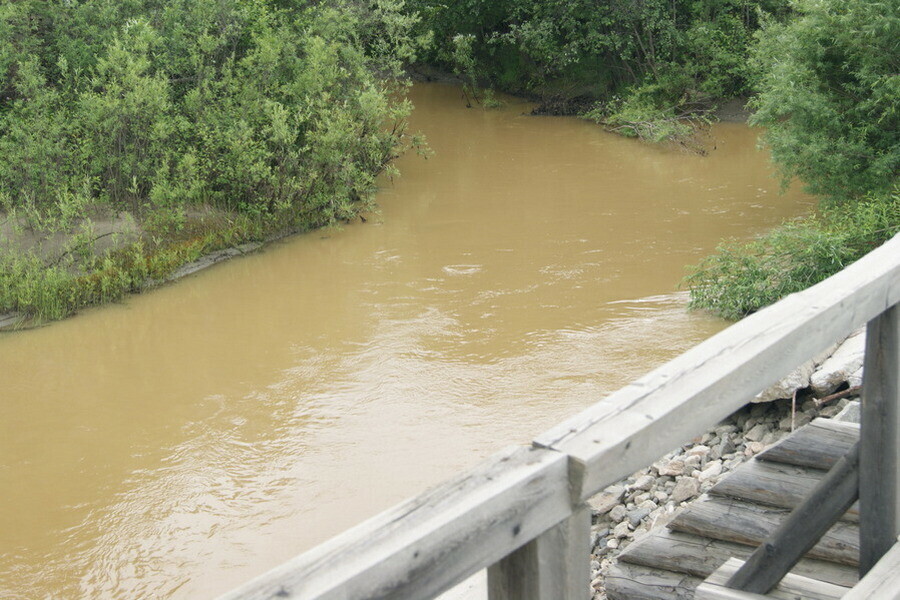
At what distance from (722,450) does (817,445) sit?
10.9ft

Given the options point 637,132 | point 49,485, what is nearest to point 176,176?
point 49,485

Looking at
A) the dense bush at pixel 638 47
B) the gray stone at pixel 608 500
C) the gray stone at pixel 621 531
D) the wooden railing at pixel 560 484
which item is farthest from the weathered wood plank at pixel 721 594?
the dense bush at pixel 638 47

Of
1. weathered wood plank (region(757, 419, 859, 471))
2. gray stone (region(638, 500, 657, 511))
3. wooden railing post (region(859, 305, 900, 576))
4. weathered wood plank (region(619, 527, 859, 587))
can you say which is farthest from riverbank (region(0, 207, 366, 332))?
wooden railing post (region(859, 305, 900, 576))

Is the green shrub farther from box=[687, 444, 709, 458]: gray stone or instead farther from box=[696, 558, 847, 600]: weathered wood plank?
box=[696, 558, 847, 600]: weathered wood plank

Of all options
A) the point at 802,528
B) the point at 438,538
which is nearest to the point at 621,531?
the point at 802,528

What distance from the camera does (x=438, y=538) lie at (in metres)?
1.57

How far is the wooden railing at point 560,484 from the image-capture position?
59.6 inches

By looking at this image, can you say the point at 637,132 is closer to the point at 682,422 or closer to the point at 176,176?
the point at 176,176

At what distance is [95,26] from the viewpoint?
1259 centimetres

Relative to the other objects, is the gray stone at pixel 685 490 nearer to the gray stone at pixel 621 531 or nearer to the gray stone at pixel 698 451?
the gray stone at pixel 621 531

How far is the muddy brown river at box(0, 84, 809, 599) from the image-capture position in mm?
6715

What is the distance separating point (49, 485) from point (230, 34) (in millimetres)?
7661

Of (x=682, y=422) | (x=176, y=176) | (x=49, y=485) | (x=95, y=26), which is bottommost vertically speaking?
(x=49, y=485)

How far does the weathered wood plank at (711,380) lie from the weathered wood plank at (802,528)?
0.54 metres
